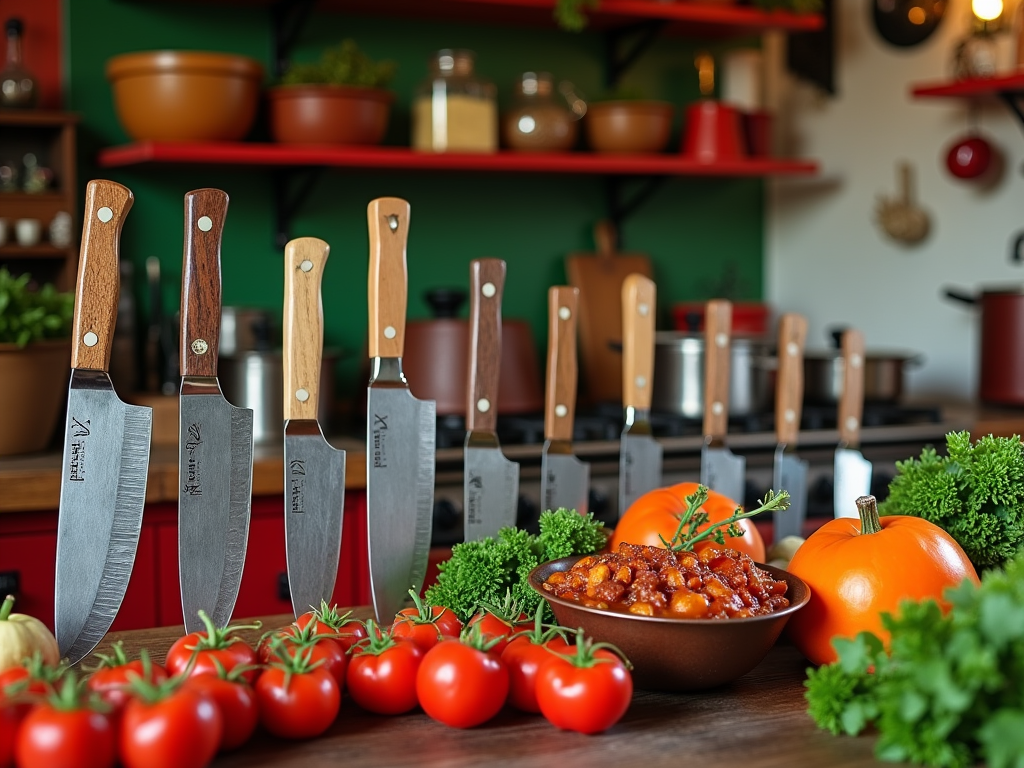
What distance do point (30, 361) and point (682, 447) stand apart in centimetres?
118

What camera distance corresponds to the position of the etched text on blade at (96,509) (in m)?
1.08

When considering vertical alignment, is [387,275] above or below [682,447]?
above

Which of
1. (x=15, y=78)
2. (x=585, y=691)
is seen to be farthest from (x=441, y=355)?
(x=585, y=691)

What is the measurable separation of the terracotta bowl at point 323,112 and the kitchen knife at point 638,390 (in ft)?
3.38

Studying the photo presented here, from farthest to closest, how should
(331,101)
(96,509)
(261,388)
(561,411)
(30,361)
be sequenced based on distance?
1. (331,101)
2. (261,388)
3. (30,361)
4. (561,411)
5. (96,509)

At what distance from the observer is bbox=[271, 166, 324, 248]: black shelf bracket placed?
2.56m

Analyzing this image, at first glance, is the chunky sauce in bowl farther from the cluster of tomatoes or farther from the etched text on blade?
the etched text on blade

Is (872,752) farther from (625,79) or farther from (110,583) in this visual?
(625,79)

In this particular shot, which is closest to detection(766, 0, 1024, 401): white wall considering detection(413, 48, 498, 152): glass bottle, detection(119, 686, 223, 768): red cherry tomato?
detection(413, 48, 498, 152): glass bottle

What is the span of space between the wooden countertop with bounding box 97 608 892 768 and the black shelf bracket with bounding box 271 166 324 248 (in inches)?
69.7

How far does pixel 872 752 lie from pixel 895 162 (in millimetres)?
2282

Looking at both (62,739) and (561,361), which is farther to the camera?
(561,361)

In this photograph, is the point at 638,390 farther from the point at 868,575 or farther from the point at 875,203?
the point at 875,203

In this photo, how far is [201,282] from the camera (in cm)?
110
